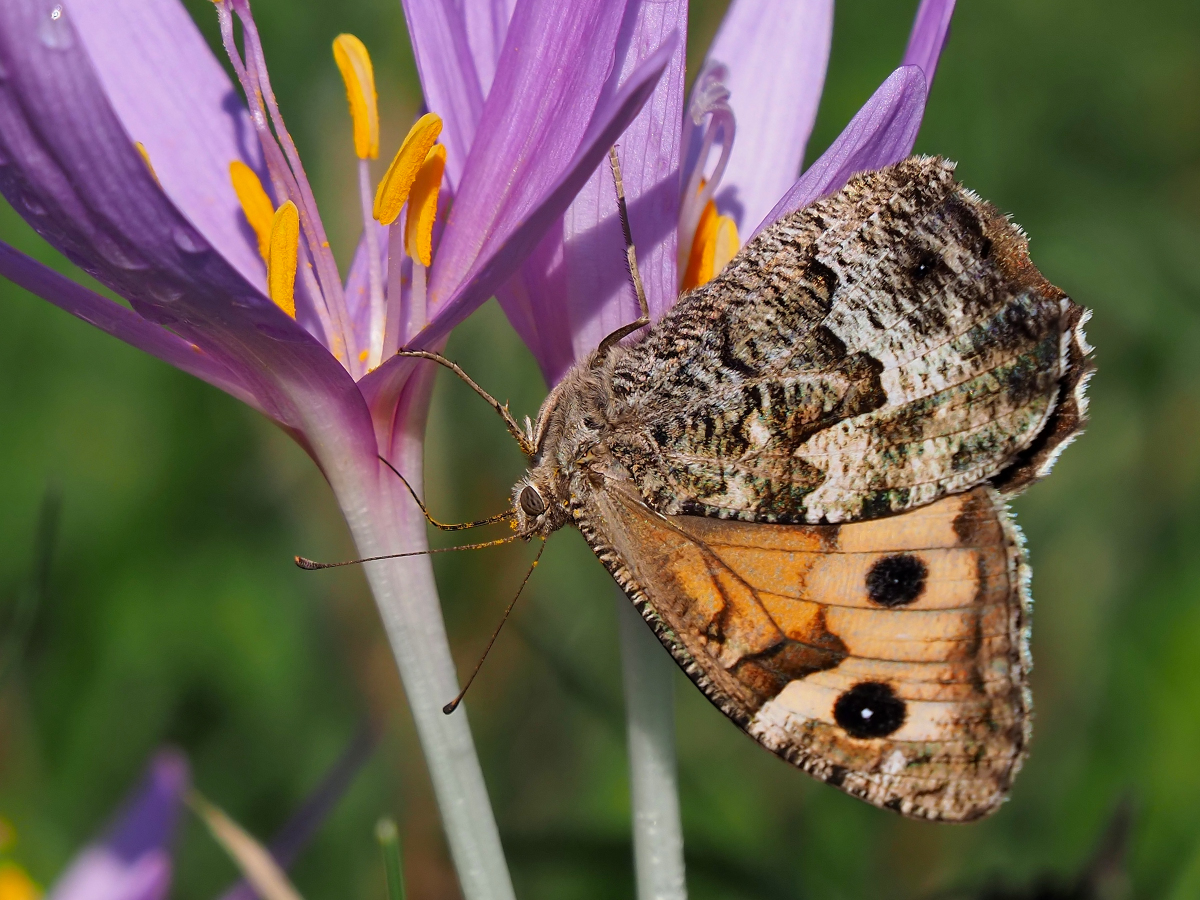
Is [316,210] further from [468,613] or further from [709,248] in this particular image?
[468,613]

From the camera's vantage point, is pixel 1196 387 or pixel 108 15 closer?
pixel 108 15

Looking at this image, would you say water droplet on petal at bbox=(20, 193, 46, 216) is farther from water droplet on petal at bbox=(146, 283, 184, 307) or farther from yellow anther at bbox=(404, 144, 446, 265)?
yellow anther at bbox=(404, 144, 446, 265)

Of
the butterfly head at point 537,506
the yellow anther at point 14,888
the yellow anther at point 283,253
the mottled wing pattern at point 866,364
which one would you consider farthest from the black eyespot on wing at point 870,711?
the yellow anther at point 14,888

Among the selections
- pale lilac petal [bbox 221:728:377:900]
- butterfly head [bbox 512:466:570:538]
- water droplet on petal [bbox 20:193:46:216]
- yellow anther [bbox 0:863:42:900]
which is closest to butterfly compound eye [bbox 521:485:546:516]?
butterfly head [bbox 512:466:570:538]

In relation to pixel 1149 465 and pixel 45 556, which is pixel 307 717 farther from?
pixel 1149 465

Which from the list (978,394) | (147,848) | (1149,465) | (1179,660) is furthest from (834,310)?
(1149,465)

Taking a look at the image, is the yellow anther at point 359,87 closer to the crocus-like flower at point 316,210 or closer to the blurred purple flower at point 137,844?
the crocus-like flower at point 316,210
